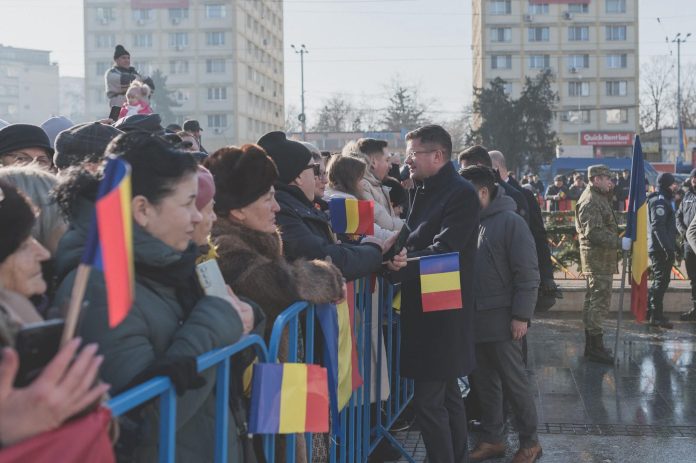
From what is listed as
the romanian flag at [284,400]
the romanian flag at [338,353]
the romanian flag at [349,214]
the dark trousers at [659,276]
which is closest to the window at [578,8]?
the dark trousers at [659,276]

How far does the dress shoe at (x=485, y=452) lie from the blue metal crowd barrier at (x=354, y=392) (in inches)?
20.7

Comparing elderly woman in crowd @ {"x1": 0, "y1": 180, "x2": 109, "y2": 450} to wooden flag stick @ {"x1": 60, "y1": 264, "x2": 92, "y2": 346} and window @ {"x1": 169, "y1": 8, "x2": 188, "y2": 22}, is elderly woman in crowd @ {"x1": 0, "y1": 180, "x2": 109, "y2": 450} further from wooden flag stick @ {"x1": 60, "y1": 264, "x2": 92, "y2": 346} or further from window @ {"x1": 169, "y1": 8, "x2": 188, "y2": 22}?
window @ {"x1": 169, "y1": 8, "x2": 188, "y2": 22}

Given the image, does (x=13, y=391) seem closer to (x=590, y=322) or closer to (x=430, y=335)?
(x=430, y=335)

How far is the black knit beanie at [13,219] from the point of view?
220 centimetres

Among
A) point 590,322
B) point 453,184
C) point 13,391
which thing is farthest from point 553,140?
point 13,391

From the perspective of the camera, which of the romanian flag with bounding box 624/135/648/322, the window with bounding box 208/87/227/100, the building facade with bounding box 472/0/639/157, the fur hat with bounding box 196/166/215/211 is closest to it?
the fur hat with bounding box 196/166/215/211

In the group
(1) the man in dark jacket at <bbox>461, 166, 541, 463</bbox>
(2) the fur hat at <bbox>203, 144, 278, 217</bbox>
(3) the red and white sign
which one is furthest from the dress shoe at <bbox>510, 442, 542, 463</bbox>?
(3) the red and white sign

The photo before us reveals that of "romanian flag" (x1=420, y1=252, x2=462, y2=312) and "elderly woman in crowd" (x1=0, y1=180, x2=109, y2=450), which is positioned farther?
"romanian flag" (x1=420, y1=252, x2=462, y2=312)

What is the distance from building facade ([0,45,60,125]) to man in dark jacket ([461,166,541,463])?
131185mm

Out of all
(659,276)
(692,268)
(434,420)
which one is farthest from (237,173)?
(692,268)

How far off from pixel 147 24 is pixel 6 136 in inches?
3879

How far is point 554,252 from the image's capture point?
13.3 meters

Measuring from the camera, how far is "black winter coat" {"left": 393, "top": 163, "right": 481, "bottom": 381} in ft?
15.9

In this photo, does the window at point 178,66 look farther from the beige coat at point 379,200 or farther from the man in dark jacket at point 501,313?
the man in dark jacket at point 501,313
